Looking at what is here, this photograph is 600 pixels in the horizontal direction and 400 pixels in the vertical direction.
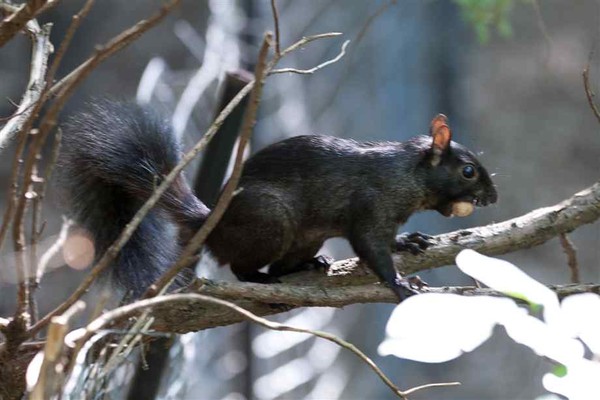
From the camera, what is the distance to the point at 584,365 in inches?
27.5

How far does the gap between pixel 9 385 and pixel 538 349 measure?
1.06 m

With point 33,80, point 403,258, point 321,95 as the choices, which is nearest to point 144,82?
point 403,258

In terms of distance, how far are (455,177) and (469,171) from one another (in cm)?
4

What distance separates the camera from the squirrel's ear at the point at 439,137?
7.84 feet

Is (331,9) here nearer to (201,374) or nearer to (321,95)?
(321,95)

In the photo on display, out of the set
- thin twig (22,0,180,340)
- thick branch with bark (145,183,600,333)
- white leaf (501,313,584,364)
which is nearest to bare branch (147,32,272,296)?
thin twig (22,0,180,340)

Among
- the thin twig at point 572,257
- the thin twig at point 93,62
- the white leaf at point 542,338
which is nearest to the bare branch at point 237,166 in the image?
the thin twig at point 93,62

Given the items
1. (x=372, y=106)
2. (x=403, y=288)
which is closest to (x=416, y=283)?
(x=403, y=288)

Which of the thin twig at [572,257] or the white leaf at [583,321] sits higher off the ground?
the white leaf at [583,321]

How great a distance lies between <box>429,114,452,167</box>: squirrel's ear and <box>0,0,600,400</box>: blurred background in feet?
0.87

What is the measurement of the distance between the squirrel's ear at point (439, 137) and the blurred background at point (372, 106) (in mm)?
264

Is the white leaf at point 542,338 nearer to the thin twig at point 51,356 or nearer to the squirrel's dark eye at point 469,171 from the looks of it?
the thin twig at point 51,356

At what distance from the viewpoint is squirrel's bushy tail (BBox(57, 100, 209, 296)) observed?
1999 mm

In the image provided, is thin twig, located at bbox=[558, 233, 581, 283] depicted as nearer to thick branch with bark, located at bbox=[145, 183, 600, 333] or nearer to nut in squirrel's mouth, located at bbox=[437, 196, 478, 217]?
thick branch with bark, located at bbox=[145, 183, 600, 333]
